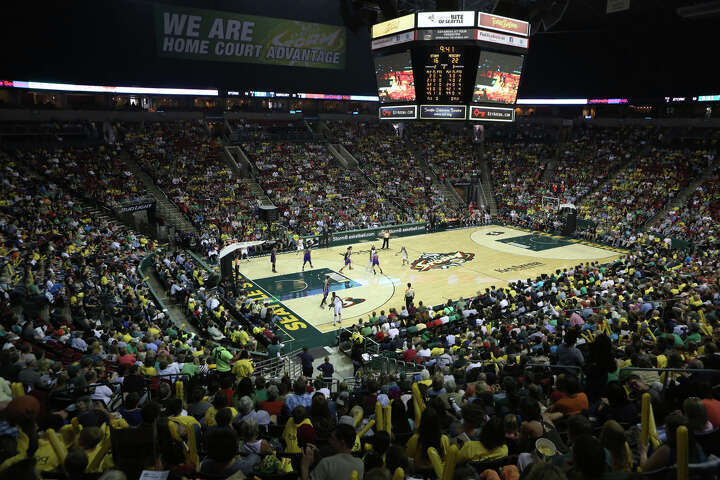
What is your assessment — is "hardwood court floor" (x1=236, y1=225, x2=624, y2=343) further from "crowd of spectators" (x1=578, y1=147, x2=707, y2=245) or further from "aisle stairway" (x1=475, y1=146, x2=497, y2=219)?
"aisle stairway" (x1=475, y1=146, x2=497, y2=219)

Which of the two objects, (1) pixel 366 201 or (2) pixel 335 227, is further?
(1) pixel 366 201

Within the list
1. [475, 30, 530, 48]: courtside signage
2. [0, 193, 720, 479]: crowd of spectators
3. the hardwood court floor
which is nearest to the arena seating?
[0, 193, 720, 479]: crowd of spectators

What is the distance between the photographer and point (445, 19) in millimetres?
20484

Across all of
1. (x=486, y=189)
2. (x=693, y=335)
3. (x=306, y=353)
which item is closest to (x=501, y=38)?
(x=693, y=335)

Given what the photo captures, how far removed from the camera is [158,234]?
2808cm

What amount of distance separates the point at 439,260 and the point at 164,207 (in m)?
18.0

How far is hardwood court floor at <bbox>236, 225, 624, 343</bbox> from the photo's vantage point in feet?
66.0

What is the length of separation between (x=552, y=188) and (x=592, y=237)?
881 centimetres

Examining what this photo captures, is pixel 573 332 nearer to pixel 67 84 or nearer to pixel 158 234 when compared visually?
pixel 158 234

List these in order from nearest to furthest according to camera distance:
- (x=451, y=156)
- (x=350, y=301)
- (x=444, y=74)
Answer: (x=350, y=301) → (x=444, y=74) → (x=451, y=156)

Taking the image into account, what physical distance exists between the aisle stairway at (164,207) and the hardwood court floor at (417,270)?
616 centimetres

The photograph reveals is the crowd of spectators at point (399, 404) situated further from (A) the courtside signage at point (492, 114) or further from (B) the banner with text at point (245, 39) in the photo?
(B) the banner with text at point (245, 39)

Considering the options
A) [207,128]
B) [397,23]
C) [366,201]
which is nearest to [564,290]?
[397,23]

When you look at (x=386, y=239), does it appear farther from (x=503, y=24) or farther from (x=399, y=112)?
(x=503, y=24)
